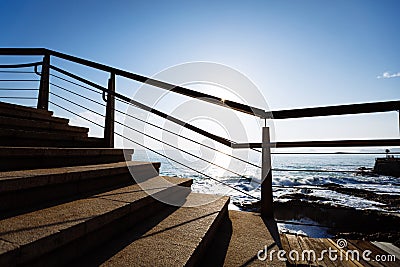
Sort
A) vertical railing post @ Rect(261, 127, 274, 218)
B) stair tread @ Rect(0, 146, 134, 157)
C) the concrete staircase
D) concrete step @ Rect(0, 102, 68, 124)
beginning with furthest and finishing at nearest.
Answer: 1. concrete step @ Rect(0, 102, 68, 124)
2. vertical railing post @ Rect(261, 127, 274, 218)
3. stair tread @ Rect(0, 146, 134, 157)
4. the concrete staircase

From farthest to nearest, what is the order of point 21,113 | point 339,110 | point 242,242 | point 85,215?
point 21,113 → point 339,110 → point 242,242 → point 85,215

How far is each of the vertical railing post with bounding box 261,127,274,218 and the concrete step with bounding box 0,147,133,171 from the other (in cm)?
164

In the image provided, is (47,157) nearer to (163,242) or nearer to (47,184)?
(47,184)

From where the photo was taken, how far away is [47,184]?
1.37m

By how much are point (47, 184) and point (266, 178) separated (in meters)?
1.70

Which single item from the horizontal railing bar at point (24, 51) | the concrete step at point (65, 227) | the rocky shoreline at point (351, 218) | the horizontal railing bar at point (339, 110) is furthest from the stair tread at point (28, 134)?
the rocky shoreline at point (351, 218)

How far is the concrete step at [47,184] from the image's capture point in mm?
1168

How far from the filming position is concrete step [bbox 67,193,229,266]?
1023mm

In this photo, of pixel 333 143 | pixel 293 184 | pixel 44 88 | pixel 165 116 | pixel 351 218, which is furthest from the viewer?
pixel 293 184

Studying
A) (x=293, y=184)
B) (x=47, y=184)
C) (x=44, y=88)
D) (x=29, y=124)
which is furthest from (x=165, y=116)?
→ (x=293, y=184)

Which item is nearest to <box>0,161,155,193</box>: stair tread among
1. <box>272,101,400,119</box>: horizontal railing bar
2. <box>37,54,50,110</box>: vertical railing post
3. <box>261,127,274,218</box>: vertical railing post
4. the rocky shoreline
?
<box>261,127,274,218</box>: vertical railing post

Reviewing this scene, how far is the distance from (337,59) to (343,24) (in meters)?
0.70

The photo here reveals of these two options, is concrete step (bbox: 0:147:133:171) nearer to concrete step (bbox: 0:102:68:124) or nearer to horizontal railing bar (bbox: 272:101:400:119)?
concrete step (bbox: 0:102:68:124)

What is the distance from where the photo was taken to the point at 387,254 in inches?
64.6
